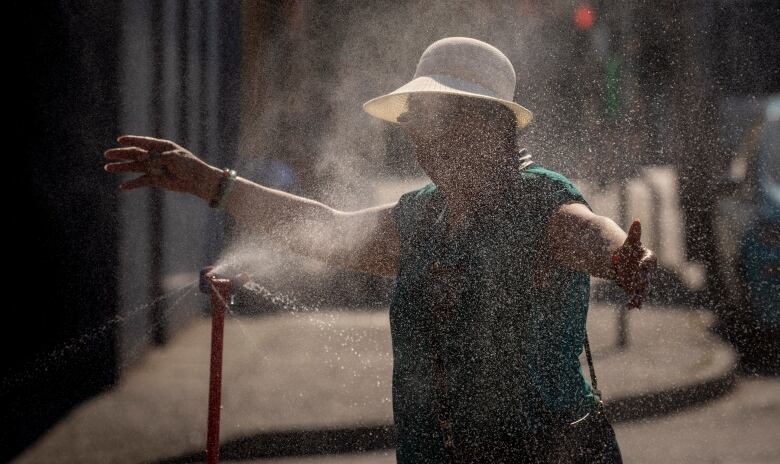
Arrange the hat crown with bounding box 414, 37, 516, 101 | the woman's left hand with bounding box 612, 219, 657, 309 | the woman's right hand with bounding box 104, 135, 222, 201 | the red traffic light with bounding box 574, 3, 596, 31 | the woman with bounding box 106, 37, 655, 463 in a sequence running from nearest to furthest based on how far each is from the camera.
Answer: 1. the woman's left hand with bounding box 612, 219, 657, 309
2. the woman with bounding box 106, 37, 655, 463
3. the hat crown with bounding box 414, 37, 516, 101
4. the woman's right hand with bounding box 104, 135, 222, 201
5. the red traffic light with bounding box 574, 3, 596, 31

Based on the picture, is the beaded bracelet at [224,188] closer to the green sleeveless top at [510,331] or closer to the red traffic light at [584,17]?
the green sleeveless top at [510,331]

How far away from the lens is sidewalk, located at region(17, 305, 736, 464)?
175 inches

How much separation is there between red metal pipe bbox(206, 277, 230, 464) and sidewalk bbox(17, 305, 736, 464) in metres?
2.48

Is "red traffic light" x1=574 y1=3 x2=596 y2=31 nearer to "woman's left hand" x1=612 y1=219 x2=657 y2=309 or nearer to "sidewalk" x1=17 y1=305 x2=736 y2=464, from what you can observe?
"sidewalk" x1=17 y1=305 x2=736 y2=464

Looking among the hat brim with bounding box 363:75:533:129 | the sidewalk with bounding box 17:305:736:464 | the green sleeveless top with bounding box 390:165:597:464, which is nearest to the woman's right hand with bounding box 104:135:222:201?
the hat brim with bounding box 363:75:533:129

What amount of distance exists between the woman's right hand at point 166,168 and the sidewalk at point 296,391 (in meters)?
2.47

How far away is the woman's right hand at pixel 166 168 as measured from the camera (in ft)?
7.34

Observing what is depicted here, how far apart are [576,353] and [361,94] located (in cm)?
826

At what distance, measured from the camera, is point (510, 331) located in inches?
68.3

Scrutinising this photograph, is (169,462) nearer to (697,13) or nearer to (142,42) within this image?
(142,42)

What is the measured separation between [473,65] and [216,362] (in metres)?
1.02

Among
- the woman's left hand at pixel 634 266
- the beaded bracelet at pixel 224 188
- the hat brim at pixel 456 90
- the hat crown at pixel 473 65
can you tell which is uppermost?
the hat crown at pixel 473 65

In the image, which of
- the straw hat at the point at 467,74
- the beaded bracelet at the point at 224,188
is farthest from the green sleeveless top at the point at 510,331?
the beaded bracelet at the point at 224,188

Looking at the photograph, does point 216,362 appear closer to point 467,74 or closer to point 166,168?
point 166,168
